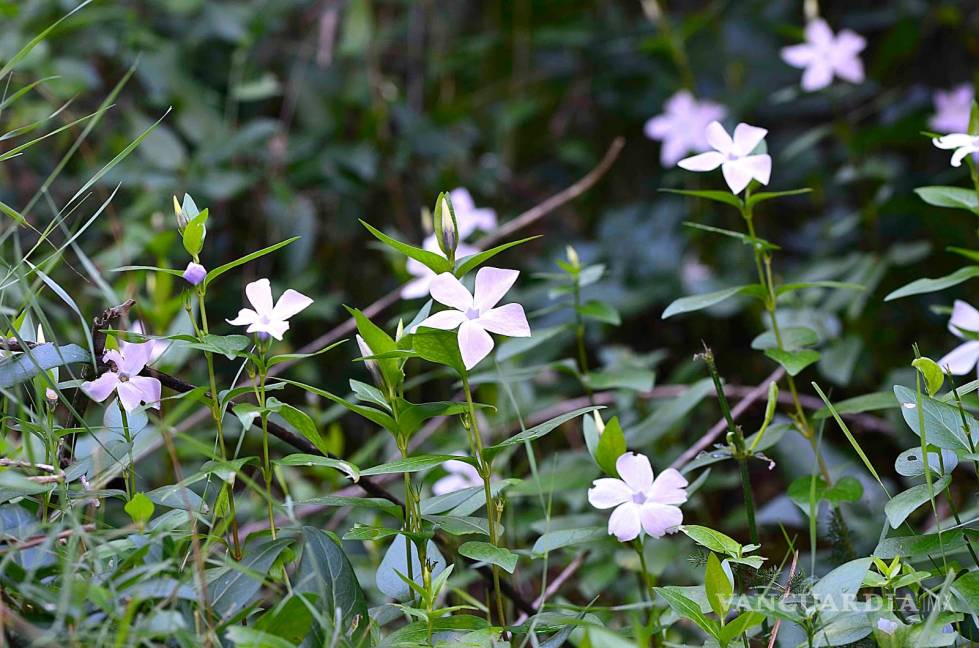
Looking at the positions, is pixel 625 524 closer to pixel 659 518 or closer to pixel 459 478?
pixel 659 518

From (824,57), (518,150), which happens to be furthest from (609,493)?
(518,150)

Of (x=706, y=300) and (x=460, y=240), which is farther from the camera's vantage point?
(x=460, y=240)

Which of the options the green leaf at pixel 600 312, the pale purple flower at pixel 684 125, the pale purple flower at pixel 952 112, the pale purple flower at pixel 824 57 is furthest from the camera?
the pale purple flower at pixel 684 125

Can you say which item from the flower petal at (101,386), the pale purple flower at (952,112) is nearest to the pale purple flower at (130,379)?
the flower petal at (101,386)

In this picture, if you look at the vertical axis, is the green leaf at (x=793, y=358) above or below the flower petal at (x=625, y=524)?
above

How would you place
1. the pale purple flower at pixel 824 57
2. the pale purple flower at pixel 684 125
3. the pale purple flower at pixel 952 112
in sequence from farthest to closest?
1. the pale purple flower at pixel 684 125
2. the pale purple flower at pixel 952 112
3. the pale purple flower at pixel 824 57

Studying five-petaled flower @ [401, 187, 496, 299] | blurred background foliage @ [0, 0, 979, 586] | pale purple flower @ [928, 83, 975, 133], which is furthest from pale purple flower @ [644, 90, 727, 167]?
five-petaled flower @ [401, 187, 496, 299]

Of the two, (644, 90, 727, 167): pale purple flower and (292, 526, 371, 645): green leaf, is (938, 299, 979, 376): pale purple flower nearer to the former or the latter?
(292, 526, 371, 645): green leaf

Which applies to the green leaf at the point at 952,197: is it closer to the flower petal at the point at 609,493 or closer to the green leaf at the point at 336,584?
the flower petal at the point at 609,493
